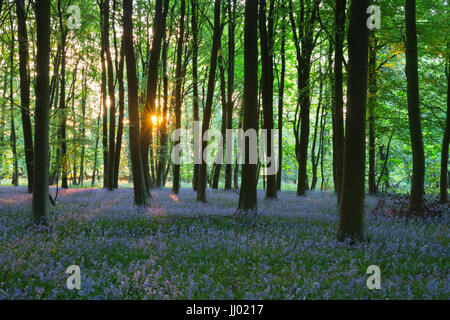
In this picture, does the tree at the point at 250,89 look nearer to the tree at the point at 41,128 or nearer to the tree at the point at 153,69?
the tree at the point at 153,69

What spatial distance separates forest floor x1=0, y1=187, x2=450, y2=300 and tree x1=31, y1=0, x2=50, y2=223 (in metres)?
0.52

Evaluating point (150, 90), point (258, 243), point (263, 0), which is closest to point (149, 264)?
point (258, 243)

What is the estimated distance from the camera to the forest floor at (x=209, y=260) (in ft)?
13.4

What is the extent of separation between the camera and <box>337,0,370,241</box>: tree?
664cm

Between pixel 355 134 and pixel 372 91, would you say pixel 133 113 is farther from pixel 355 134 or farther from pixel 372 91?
pixel 372 91

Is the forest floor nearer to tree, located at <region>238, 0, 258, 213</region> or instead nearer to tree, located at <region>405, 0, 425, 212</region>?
tree, located at <region>238, 0, 258, 213</region>

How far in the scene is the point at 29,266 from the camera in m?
4.73

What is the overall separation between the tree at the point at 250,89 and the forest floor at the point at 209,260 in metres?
1.22

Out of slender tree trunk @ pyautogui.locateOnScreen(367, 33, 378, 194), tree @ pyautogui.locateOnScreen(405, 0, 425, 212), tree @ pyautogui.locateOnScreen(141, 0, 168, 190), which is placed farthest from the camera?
slender tree trunk @ pyautogui.locateOnScreen(367, 33, 378, 194)

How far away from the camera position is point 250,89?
388 inches

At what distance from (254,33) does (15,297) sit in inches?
369

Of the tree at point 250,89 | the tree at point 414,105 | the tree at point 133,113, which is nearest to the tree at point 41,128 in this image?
the tree at point 133,113

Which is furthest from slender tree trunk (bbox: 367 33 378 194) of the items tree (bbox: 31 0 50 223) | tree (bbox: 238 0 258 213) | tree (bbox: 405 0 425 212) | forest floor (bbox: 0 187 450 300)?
tree (bbox: 31 0 50 223)

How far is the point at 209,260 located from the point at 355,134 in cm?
441
